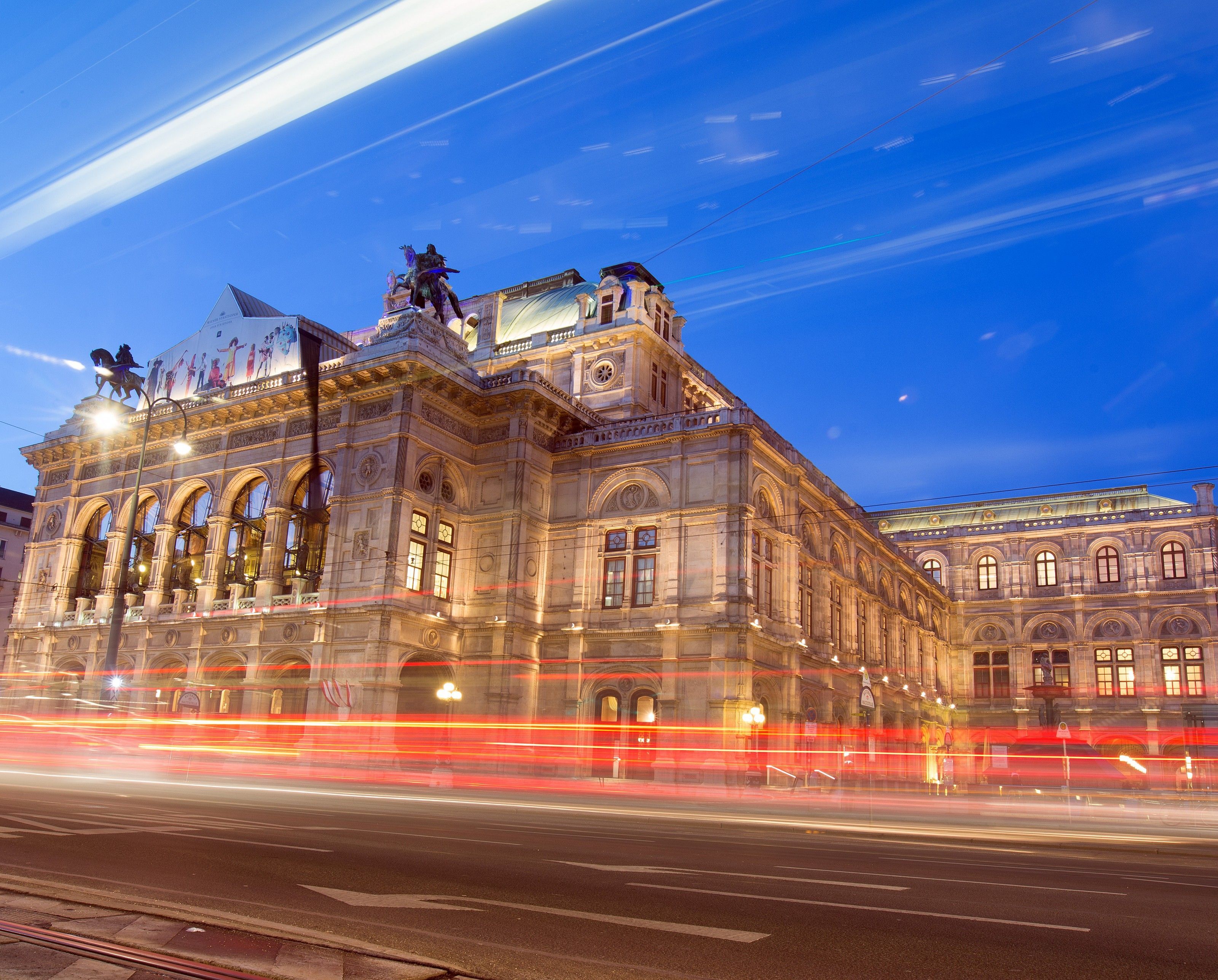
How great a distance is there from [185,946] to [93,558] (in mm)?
50624

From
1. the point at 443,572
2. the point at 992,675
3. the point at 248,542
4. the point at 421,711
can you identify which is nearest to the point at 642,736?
the point at 421,711

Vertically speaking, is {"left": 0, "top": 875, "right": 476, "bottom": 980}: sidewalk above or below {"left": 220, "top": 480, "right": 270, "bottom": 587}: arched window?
below

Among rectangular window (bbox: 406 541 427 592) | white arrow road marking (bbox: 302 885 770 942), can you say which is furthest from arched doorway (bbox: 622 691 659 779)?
white arrow road marking (bbox: 302 885 770 942)

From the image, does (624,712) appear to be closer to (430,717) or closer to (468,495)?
(430,717)

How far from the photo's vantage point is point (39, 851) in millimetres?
10336

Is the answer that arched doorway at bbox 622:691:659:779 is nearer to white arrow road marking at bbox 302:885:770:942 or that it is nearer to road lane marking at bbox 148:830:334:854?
road lane marking at bbox 148:830:334:854

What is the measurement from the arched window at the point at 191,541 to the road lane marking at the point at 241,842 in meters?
35.2

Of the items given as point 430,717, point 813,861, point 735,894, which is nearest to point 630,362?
point 430,717

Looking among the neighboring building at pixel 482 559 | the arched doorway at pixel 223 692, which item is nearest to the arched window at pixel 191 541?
the neighboring building at pixel 482 559

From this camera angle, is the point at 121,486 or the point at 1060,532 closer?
the point at 121,486

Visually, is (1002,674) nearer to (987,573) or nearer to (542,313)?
(987,573)

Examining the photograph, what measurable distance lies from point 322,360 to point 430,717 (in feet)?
65.4

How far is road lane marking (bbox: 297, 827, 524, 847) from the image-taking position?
13.3 meters

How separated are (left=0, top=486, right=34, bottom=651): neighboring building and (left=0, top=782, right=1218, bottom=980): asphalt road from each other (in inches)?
3045
